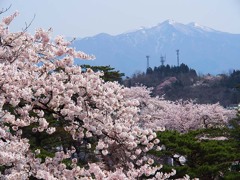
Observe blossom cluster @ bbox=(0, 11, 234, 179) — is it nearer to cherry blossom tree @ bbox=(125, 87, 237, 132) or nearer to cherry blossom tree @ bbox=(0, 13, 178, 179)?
→ cherry blossom tree @ bbox=(0, 13, 178, 179)

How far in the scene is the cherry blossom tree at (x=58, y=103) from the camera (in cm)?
673

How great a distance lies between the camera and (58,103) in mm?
7043

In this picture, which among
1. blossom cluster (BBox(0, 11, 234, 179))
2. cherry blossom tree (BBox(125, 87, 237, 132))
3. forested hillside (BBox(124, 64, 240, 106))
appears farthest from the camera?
forested hillside (BBox(124, 64, 240, 106))

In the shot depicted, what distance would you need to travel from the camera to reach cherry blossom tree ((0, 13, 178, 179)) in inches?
265

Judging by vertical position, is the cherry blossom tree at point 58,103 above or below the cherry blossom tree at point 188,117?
above

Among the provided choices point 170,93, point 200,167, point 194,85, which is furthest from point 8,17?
point 194,85

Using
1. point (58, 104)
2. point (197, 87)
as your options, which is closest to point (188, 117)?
point (58, 104)

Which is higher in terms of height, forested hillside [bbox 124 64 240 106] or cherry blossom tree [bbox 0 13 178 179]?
cherry blossom tree [bbox 0 13 178 179]

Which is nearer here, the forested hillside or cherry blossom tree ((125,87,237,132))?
cherry blossom tree ((125,87,237,132))

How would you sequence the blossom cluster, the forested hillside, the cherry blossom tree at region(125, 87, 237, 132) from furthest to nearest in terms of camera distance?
the forested hillside
the cherry blossom tree at region(125, 87, 237, 132)
the blossom cluster

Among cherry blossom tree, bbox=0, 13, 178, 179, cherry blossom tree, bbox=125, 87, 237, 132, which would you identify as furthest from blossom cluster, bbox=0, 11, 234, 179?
cherry blossom tree, bbox=125, 87, 237, 132

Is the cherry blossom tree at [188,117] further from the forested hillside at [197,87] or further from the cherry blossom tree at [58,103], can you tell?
the forested hillside at [197,87]

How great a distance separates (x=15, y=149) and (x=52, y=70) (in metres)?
2.08

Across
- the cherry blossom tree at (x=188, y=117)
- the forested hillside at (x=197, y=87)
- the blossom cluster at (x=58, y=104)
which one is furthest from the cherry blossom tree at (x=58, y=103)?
the forested hillside at (x=197, y=87)
